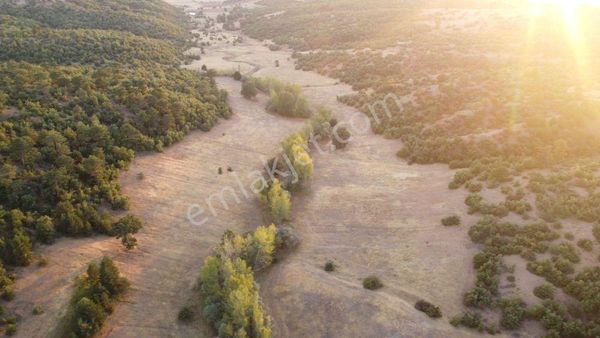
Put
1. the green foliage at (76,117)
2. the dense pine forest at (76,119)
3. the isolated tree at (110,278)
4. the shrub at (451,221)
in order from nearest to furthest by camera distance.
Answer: the isolated tree at (110,278), the dense pine forest at (76,119), the green foliage at (76,117), the shrub at (451,221)

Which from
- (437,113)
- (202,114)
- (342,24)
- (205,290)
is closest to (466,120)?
(437,113)

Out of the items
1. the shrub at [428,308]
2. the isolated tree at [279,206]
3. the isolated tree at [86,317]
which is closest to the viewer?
the isolated tree at [86,317]

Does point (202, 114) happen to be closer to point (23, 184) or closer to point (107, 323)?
point (23, 184)

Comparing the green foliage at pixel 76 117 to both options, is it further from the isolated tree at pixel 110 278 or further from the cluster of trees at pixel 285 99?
the cluster of trees at pixel 285 99

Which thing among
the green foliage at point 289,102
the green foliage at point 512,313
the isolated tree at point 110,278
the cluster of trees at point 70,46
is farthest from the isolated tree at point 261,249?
the cluster of trees at point 70,46

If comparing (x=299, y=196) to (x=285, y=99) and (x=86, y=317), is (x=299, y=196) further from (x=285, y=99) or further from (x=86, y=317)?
(x=285, y=99)

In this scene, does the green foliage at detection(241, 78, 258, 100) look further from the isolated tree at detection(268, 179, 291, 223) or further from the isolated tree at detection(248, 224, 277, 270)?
the isolated tree at detection(248, 224, 277, 270)

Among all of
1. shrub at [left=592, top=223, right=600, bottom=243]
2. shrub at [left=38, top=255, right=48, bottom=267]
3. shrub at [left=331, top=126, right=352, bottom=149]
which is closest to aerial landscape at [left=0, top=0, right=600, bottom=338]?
shrub at [left=38, top=255, right=48, bottom=267]

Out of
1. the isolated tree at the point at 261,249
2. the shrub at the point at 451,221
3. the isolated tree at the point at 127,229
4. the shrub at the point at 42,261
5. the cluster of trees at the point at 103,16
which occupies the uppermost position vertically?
the cluster of trees at the point at 103,16
